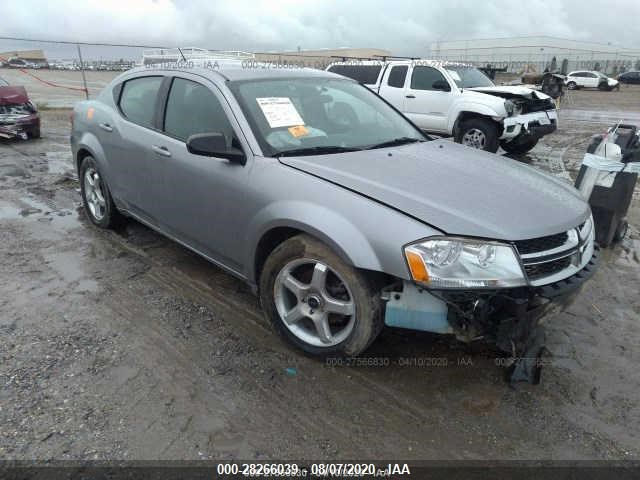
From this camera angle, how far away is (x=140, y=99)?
13.4 feet

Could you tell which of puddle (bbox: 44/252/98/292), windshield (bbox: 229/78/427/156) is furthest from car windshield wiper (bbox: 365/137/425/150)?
puddle (bbox: 44/252/98/292)

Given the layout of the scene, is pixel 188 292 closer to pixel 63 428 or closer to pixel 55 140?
pixel 63 428

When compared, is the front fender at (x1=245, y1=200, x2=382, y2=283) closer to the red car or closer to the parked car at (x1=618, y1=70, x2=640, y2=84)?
the red car

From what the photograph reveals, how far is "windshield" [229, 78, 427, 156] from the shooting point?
3080 millimetres

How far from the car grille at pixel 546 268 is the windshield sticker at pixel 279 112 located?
1.70 m

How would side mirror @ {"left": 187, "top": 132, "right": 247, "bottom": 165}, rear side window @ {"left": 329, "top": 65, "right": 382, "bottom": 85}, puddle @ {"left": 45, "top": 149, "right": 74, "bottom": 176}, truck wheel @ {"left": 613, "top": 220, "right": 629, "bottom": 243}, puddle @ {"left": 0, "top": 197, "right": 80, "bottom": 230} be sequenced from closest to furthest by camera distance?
1. side mirror @ {"left": 187, "top": 132, "right": 247, "bottom": 165}
2. truck wheel @ {"left": 613, "top": 220, "right": 629, "bottom": 243}
3. puddle @ {"left": 0, "top": 197, "right": 80, "bottom": 230}
4. puddle @ {"left": 45, "top": 149, "right": 74, "bottom": 176}
5. rear side window @ {"left": 329, "top": 65, "right": 382, "bottom": 85}

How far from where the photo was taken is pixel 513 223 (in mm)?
2395

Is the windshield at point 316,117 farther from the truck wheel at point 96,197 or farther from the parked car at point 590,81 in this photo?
the parked car at point 590,81

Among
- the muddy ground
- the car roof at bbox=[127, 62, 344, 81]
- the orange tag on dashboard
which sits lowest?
the muddy ground

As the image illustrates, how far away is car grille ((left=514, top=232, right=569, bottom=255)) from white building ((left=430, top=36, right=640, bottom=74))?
5628cm

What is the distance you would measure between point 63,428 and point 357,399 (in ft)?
4.80

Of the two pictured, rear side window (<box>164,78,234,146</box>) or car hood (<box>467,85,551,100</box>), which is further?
car hood (<box>467,85,551,100</box>)

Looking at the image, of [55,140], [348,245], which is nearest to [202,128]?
[348,245]

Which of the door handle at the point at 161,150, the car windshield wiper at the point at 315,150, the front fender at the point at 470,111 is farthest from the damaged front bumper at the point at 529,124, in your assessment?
the door handle at the point at 161,150
